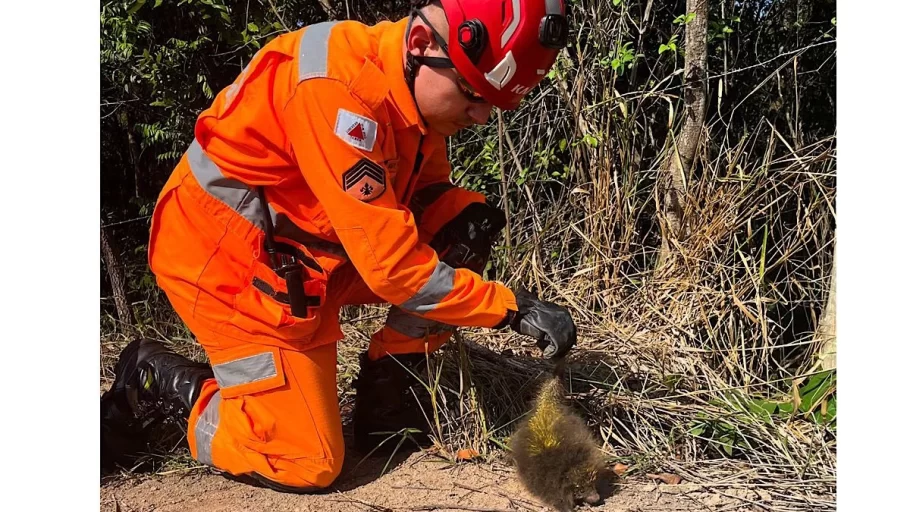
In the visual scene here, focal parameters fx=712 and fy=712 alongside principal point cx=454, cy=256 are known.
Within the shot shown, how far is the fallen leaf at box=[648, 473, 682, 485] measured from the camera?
219 centimetres

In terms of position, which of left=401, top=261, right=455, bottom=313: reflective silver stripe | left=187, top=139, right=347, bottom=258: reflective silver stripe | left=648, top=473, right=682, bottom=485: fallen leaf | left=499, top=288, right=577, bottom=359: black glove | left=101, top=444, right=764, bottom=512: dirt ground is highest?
left=187, top=139, right=347, bottom=258: reflective silver stripe

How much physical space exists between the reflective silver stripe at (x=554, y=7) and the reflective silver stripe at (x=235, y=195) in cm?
97

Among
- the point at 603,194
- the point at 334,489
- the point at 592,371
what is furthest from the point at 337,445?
the point at 603,194

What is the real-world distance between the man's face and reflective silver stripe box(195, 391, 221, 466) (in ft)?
3.79

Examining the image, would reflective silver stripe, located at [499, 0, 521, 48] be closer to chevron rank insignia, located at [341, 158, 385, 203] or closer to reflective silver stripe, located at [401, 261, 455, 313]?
chevron rank insignia, located at [341, 158, 385, 203]

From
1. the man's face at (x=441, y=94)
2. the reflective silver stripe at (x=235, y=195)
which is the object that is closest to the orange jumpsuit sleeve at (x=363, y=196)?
the man's face at (x=441, y=94)

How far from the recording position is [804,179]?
3.03 meters

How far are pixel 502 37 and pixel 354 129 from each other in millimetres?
450

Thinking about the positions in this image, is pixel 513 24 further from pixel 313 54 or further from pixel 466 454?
pixel 466 454

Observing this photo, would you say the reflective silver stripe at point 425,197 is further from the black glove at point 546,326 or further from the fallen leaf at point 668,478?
the fallen leaf at point 668,478

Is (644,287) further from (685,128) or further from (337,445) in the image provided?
(337,445)

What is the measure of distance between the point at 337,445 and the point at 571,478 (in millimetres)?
781

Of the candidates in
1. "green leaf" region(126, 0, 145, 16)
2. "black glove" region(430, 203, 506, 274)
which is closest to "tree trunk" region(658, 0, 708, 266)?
"black glove" region(430, 203, 506, 274)

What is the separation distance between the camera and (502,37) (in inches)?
71.4
